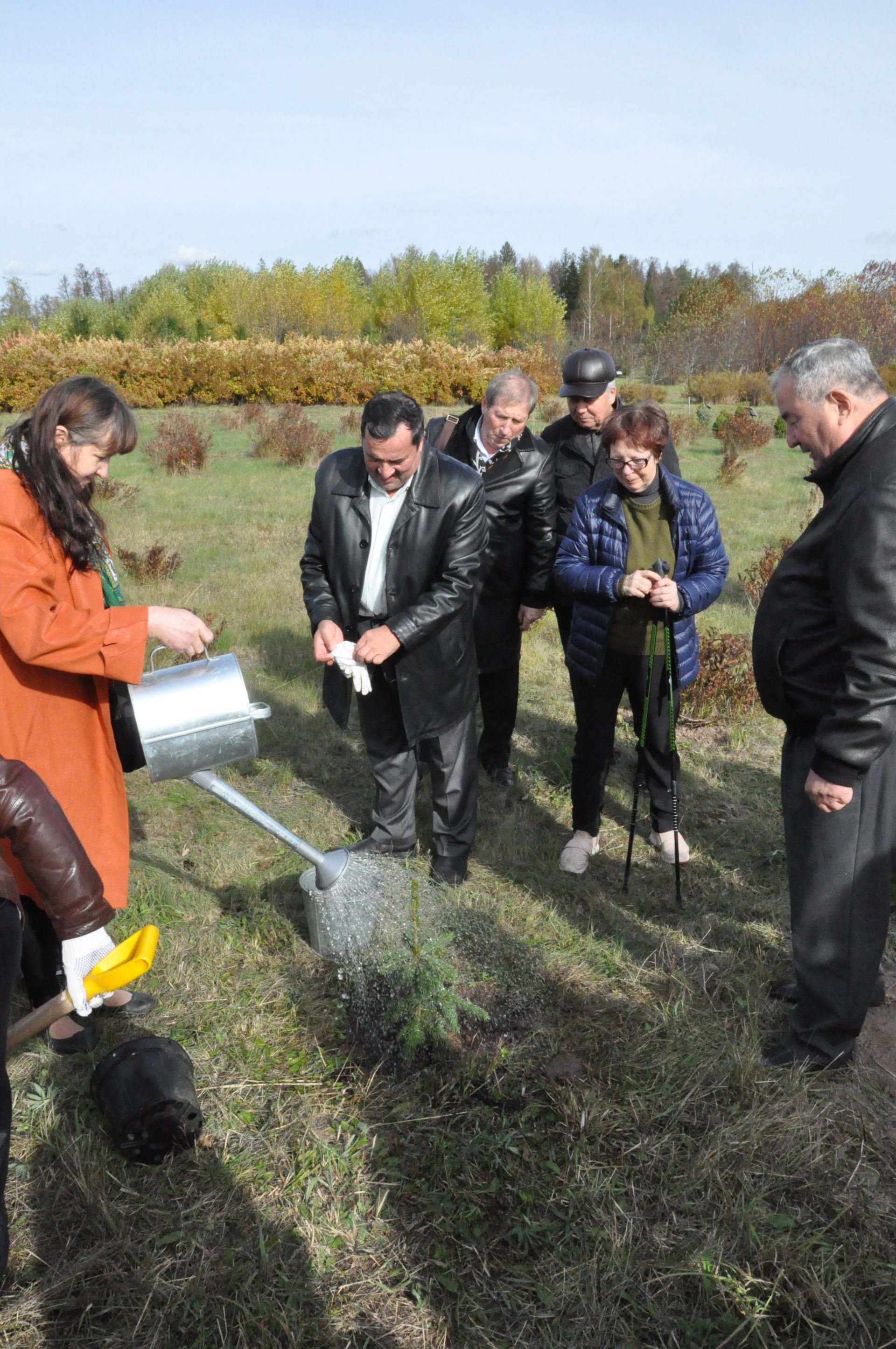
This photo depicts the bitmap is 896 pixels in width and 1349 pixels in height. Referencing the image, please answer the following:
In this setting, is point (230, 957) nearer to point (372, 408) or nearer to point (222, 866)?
point (222, 866)

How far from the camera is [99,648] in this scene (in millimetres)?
2342

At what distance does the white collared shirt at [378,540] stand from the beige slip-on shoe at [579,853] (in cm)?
131

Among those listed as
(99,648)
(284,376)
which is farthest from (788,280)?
(99,648)

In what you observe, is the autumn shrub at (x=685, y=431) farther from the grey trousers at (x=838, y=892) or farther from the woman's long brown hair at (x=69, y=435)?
the woman's long brown hair at (x=69, y=435)

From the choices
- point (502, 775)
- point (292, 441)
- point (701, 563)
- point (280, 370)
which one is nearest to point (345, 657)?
point (701, 563)

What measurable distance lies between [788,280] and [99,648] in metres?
37.8

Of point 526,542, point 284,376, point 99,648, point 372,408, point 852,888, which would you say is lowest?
point 284,376

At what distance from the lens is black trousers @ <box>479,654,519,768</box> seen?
443 centimetres

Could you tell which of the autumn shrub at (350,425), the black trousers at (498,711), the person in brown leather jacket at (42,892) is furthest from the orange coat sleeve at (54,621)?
the autumn shrub at (350,425)

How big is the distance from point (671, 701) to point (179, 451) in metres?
12.1

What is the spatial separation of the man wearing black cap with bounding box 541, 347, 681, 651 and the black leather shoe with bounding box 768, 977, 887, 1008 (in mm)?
1596

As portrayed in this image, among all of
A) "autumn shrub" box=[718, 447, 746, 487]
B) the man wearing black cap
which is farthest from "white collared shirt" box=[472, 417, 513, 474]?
"autumn shrub" box=[718, 447, 746, 487]

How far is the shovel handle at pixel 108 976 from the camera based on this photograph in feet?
5.71

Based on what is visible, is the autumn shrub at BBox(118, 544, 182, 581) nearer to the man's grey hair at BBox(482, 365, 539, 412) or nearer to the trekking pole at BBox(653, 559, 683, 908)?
the man's grey hair at BBox(482, 365, 539, 412)
